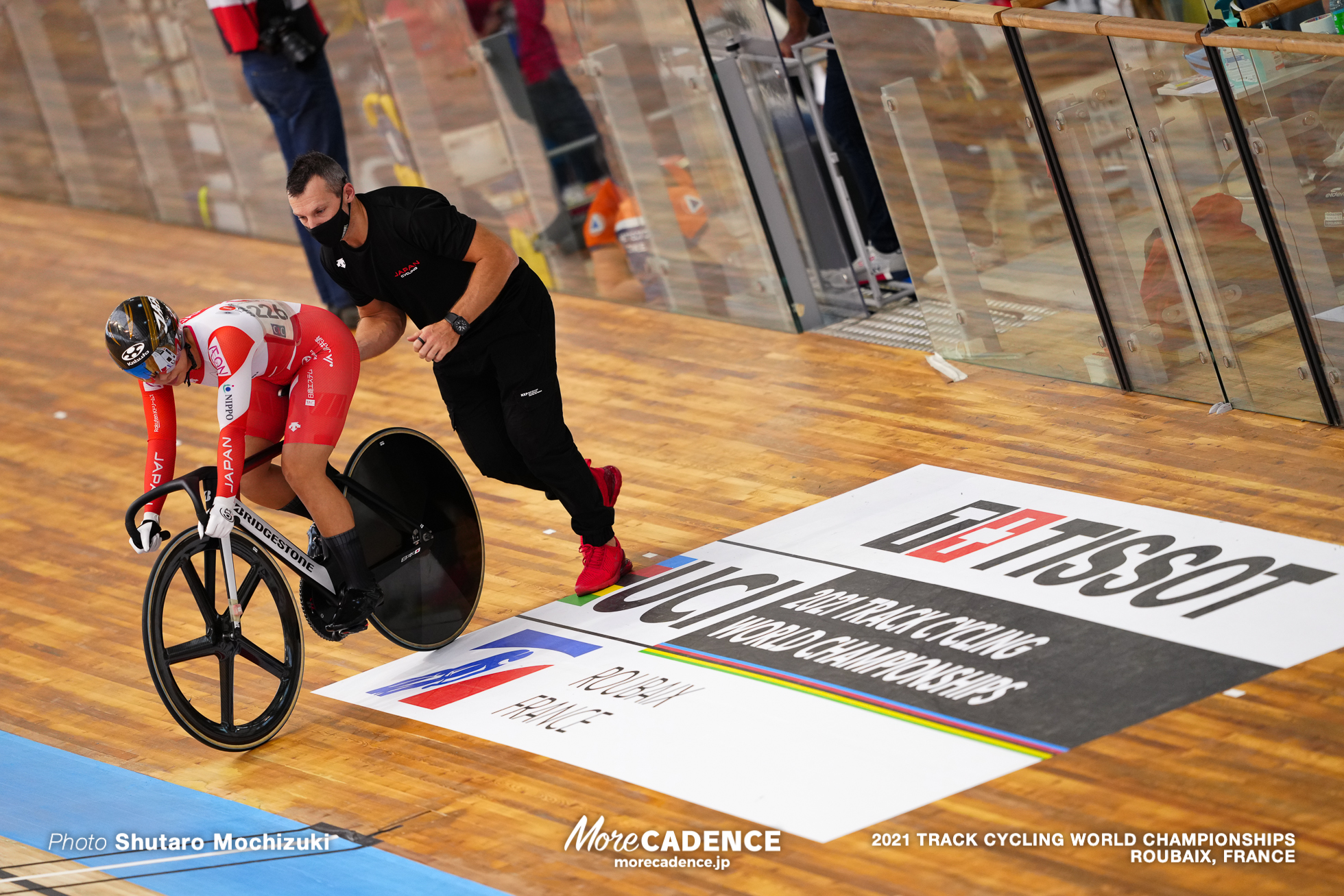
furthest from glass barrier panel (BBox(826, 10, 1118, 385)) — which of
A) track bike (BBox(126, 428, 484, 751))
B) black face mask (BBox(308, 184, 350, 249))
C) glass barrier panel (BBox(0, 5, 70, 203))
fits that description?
glass barrier panel (BBox(0, 5, 70, 203))

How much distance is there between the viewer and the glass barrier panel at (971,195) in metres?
5.68

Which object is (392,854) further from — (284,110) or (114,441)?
(284,110)

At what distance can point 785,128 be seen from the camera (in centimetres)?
675

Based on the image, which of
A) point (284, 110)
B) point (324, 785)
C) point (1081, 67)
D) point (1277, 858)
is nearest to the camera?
point (1277, 858)

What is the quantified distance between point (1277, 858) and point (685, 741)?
4.76ft

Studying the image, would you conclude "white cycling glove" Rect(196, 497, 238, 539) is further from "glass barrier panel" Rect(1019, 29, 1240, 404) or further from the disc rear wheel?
"glass barrier panel" Rect(1019, 29, 1240, 404)

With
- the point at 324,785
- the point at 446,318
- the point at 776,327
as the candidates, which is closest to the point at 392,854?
the point at 324,785

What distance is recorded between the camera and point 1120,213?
5379mm

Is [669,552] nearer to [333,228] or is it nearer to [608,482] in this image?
[608,482]

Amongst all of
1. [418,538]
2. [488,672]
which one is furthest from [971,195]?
[488,672]

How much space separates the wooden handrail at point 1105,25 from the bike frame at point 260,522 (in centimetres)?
263

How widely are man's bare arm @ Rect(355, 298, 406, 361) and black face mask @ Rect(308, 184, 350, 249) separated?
27 centimetres

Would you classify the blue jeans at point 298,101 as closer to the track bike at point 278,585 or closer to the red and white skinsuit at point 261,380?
the track bike at point 278,585

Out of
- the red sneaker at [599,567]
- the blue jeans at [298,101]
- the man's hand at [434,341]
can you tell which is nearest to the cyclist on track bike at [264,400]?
the man's hand at [434,341]
